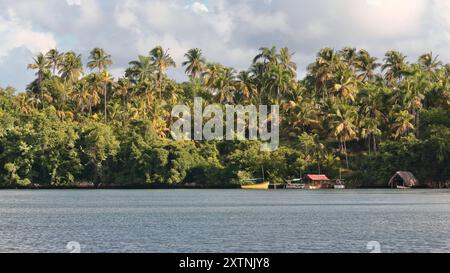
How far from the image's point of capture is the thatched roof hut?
12294cm

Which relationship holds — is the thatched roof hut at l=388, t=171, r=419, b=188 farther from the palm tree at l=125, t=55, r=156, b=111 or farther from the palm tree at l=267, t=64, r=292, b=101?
the palm tree at l=125, t=55, r=156, b=111

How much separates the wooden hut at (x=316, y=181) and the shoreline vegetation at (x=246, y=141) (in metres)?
1.64

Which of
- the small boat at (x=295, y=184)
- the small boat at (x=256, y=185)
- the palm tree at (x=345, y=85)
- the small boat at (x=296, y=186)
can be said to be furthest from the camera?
the palm tree at (x=345, y=85)

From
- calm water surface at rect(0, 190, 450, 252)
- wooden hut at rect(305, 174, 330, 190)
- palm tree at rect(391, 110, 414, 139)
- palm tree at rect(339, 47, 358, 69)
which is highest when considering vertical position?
palm tree at rect(339, 47, 358, 69)

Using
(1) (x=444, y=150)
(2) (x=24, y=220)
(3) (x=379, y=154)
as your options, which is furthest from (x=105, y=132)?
(2) (x=24, y=220)

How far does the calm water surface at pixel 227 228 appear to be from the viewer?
1764 inches

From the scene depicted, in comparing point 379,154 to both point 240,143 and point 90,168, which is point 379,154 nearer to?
point 240,143

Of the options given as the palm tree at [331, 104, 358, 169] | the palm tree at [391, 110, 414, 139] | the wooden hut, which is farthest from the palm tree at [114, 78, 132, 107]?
the palm tree at [391, 110, 414, 139]

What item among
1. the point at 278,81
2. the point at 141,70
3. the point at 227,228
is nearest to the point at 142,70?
the point at 141,70

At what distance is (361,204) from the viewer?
85750mm

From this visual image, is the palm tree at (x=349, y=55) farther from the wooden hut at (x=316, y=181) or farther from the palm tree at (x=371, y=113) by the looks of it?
the wooden hut at (x=316, y=181)

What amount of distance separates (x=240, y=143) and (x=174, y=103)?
1818 centimetres

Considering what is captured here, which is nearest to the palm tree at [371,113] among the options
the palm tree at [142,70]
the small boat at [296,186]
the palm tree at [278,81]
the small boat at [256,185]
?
the small boat at [296,186]

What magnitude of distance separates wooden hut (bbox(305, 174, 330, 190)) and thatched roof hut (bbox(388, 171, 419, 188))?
10799 millimetres
